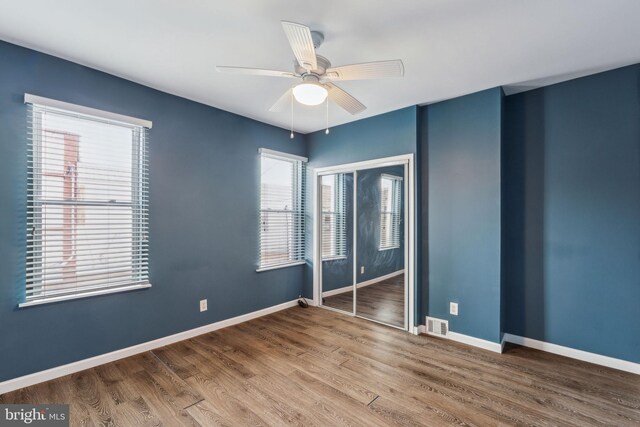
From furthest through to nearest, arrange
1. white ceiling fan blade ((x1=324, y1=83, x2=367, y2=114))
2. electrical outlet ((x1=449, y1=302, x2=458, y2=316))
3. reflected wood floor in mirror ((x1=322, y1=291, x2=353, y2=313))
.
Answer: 1. reflected wood floor in mirror ((x1=322, y1=291, x2=353, y2=313))
2. electrical outlet ((x1=449, y1=302, x2=458, y2=316))
3. white ceiling fan blade ((x1=324, y1=83, x2=367, y2=114))

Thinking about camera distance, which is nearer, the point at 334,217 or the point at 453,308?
the point at 453,308

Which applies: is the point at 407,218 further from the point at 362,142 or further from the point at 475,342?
the point at 475,342

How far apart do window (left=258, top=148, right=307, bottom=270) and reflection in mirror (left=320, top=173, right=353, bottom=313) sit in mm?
384

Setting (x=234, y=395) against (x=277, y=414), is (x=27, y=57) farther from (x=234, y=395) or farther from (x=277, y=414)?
(x=277, y=414)

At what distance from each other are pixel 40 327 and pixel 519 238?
14.7ft

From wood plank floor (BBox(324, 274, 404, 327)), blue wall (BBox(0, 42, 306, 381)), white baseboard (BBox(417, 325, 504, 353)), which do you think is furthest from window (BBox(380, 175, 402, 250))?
blue wall (BBox(0, 42, 306, 381))

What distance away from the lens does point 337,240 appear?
4387 mm

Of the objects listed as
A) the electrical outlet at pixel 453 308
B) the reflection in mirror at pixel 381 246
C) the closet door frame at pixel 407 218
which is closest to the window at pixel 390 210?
the reflection in mirror at pixel 381 246

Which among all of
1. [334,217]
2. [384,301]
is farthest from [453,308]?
[334,217]

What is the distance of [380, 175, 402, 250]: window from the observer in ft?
12.1

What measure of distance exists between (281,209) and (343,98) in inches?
89.2

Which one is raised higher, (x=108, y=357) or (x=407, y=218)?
(x=407, y=218)

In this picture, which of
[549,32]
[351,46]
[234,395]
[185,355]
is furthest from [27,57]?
[549,32]

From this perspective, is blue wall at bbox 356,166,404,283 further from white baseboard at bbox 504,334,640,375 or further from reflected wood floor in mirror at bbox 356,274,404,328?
white baseboard at bbox 504,334,640,375
